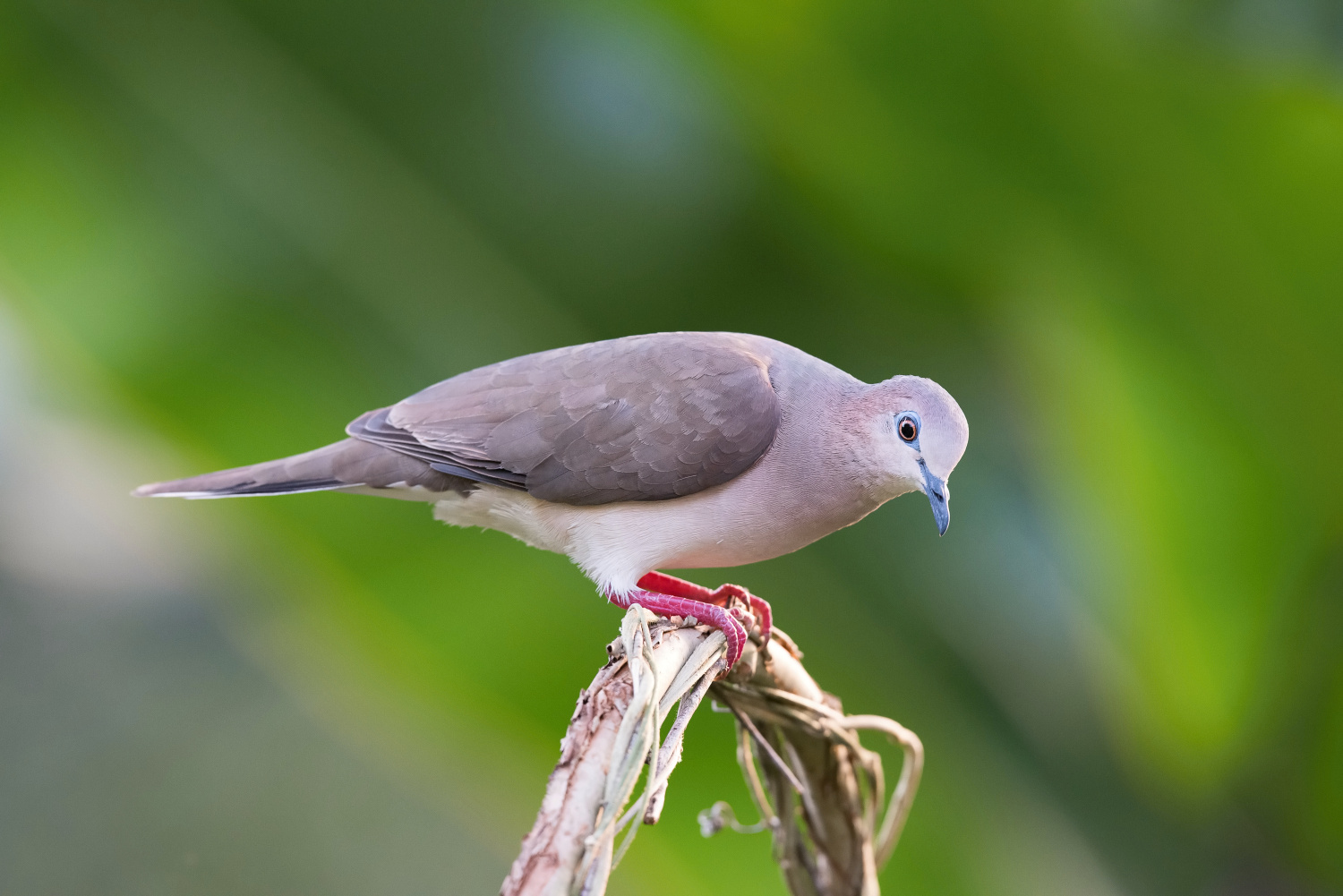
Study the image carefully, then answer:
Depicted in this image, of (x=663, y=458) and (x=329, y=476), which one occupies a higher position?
(x=329, y=476)

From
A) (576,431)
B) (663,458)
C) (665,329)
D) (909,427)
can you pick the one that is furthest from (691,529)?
(665,329)

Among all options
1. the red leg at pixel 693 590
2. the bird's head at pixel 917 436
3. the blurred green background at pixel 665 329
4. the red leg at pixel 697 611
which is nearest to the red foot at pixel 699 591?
the red leg at pixel 693 590

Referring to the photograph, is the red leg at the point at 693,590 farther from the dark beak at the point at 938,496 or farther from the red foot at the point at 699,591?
the dark beak at the point at 938,496

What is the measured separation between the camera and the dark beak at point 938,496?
133 centimetres

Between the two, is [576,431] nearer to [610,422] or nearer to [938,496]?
[610,422]

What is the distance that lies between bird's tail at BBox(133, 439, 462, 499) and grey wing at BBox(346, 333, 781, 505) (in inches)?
1.1

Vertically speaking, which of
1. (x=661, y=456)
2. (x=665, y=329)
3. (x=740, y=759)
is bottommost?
(x=740, y=759)

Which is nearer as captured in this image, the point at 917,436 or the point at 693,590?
the point at 917,436

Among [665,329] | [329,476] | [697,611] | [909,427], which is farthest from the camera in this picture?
[665,329]

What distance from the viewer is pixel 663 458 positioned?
1.41 metres

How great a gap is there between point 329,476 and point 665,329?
120cm

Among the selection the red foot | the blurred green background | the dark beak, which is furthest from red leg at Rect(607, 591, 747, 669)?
the blurred green background

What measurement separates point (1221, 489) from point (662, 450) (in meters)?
1.22

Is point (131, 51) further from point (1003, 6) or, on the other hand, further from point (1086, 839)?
point (1086, 839)
